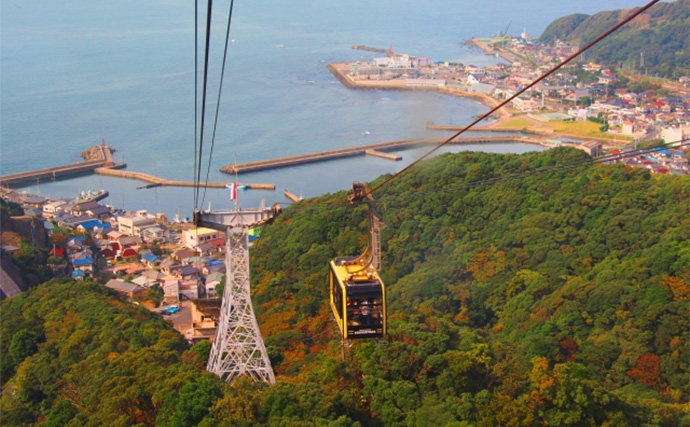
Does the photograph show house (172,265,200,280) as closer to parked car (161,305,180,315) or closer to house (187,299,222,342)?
parked car (161,305,180,315)

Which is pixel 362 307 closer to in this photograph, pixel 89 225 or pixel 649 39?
pixel 89 225

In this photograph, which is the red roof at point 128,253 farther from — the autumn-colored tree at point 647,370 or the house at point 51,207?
the autumn-colored tree at point 647,370

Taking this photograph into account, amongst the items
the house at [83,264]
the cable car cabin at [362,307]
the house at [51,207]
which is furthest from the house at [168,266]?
the cable car cabin at [362,307]

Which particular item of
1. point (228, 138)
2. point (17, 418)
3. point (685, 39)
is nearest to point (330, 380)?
point (17, 418)

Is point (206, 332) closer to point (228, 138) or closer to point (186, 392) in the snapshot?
point (186, 392)

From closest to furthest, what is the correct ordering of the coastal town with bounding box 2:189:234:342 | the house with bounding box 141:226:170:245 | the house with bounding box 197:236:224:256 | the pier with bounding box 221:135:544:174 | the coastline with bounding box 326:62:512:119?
the coastal town with bounding box 2:189:234:342 < the house with bounding box 197:236:224:256 < the house with bounding box 141:226:170:245 < the pier with bounding box 221:135:544:174 < the coastline with bounding box 326:62:512:119

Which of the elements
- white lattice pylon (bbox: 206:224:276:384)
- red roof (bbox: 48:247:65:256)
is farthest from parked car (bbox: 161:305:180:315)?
white lattice pylon (bbox: 206:224:276:384)
